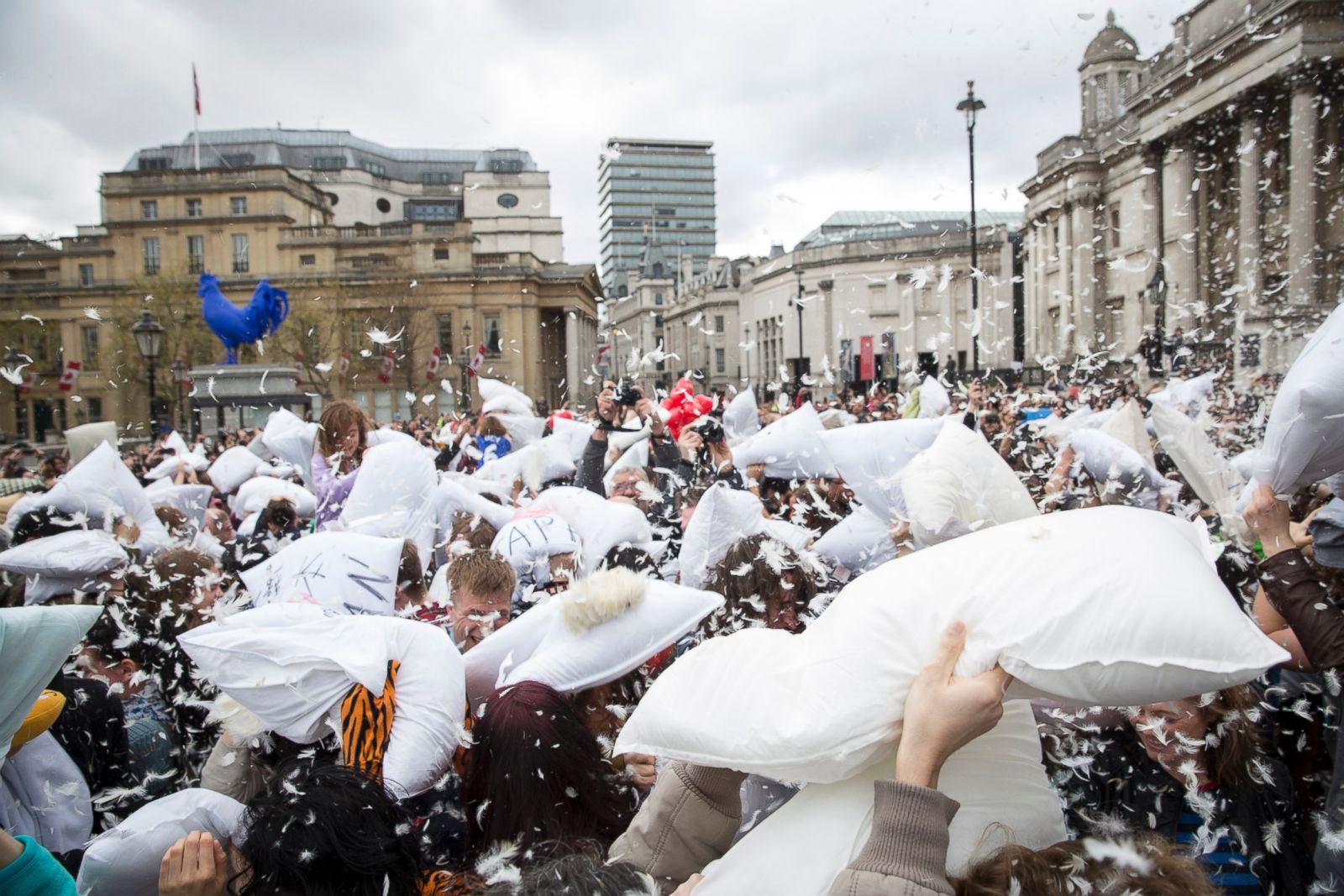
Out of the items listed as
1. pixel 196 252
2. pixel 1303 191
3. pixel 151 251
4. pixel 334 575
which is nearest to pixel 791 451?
A: pixel 334 575

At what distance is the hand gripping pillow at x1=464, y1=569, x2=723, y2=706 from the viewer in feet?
7.71

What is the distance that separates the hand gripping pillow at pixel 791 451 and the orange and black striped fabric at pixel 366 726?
3.49 m

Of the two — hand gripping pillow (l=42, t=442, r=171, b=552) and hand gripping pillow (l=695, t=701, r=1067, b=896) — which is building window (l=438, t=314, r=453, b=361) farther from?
hand gripping pillow (l=695, t=701, r=1067, b=896)

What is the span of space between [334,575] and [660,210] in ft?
509

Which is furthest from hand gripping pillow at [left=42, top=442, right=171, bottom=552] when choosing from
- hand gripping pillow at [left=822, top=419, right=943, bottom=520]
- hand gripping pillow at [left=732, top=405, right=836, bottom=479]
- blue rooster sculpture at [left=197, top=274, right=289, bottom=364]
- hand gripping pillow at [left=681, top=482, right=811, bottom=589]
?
blue rooster sculpture at [left=197, top=274, right=289, bottom=364]

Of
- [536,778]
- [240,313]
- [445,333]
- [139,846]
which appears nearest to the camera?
[139,846]

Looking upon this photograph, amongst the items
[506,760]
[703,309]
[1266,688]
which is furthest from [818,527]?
[703,309]

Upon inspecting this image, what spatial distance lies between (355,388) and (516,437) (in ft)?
146

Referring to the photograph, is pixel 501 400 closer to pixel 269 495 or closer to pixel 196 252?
pixel 269 495

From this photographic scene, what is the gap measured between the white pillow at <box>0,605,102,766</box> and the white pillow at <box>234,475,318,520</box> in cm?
479

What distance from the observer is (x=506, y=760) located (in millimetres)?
2180

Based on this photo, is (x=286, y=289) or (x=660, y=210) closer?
(x=286, y=289)

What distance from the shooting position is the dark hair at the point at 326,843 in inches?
67.8

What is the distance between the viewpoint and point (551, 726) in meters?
2.20
